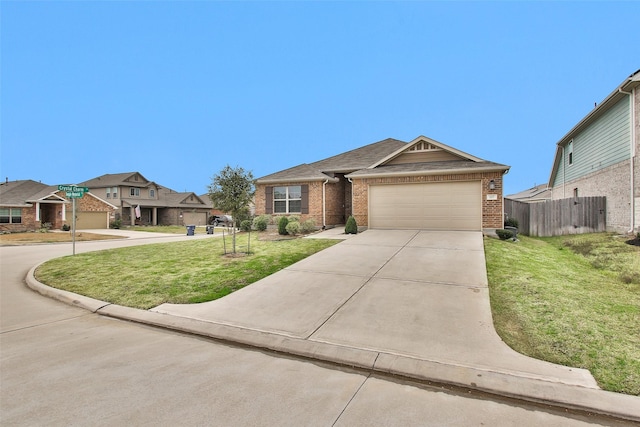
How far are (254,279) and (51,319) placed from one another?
358cm

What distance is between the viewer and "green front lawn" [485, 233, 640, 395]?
11.3 ft

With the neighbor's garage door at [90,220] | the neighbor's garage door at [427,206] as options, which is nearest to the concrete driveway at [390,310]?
the neighbor's garage door at [427,206]

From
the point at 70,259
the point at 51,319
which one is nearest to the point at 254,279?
the point at 51,319

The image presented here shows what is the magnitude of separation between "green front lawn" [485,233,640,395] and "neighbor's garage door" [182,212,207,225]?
129 ft

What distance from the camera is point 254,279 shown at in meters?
Result: 7.14

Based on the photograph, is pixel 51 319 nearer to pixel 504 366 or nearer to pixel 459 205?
pixel 504 366

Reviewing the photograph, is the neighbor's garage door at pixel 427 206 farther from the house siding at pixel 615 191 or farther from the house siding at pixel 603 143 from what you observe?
the house siding at pixel 603 143

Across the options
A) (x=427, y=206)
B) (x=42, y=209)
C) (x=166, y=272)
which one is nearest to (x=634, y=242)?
(x=427, y=206)

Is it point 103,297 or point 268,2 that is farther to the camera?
point 268,2

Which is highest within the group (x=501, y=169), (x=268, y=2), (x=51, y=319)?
(x=268, y=2)

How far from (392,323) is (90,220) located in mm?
36695

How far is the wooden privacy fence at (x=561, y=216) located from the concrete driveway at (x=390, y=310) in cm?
966

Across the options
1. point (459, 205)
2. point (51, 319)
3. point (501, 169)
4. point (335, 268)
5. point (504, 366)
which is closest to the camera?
point (504, 366)

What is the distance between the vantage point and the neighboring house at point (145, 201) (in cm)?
3706
